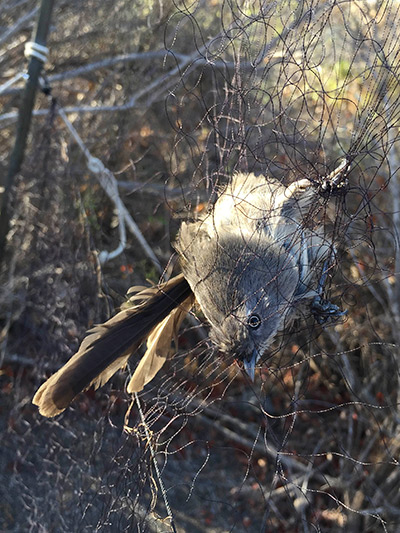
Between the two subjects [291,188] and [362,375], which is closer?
[291,188]

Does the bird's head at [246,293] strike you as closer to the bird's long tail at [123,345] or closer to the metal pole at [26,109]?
the bird's long tail at [123,345]

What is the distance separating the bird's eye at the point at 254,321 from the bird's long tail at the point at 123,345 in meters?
0.34

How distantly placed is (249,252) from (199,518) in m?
3.03

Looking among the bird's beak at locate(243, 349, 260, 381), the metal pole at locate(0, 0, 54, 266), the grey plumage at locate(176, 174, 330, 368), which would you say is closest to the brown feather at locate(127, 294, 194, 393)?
the grey plumage at locate(176, 174, 330, 368)

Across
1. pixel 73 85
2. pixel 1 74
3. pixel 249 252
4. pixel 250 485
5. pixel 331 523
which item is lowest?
pixel 331 523

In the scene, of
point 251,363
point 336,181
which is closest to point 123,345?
point 251,363

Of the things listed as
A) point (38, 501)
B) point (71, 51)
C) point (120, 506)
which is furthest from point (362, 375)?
point (71, 51)

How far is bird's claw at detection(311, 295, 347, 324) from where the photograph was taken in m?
1.83

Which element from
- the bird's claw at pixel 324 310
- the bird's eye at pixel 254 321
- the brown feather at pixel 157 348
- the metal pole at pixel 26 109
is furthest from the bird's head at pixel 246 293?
the metal pole at pixel 26 109

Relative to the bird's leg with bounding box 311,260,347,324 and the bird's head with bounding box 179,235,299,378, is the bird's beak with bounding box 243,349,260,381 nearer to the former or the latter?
the bird's head with bounding box 179,235,299,378

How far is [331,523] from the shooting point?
14.6 feet

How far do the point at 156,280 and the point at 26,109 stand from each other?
1.51 m

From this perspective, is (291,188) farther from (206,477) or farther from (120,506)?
(206,477)

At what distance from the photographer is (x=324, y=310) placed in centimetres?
184
